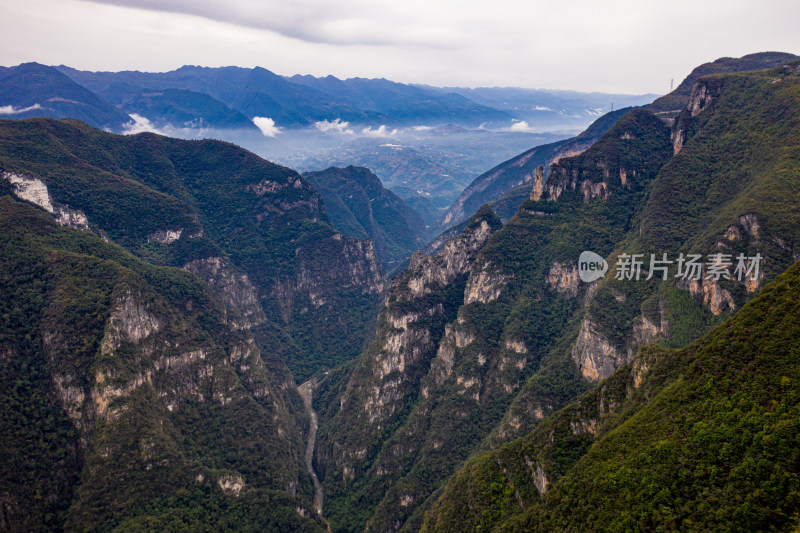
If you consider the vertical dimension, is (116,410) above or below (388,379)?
above

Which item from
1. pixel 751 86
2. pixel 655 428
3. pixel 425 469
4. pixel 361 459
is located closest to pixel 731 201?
pixel 751 86

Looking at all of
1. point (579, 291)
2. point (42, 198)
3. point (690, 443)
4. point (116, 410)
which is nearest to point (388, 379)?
point (579, 291)

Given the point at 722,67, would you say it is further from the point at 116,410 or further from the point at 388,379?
the point at 116,410

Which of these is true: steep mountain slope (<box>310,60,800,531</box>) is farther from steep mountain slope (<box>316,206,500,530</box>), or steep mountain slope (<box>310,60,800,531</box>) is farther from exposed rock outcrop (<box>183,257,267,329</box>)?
exposed rock outcrop (<box>183,257,267,329</box>)

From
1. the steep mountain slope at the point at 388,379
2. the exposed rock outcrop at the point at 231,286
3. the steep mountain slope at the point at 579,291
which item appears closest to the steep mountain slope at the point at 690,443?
the steep mountain slope at the point at 579,291

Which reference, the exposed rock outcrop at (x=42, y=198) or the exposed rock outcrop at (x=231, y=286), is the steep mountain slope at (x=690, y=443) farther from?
the exposed rock outcrop at (x=231, y=286)

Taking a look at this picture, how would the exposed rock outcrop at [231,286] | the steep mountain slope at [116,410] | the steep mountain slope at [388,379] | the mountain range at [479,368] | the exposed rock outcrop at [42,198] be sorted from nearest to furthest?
the mountain range at [479,368], the steep mountain slope at [116,410], the steep mountain slope at [388,379], the exposed rock outcrop at [42,198], the exposed rock outcrop at [231,286]
